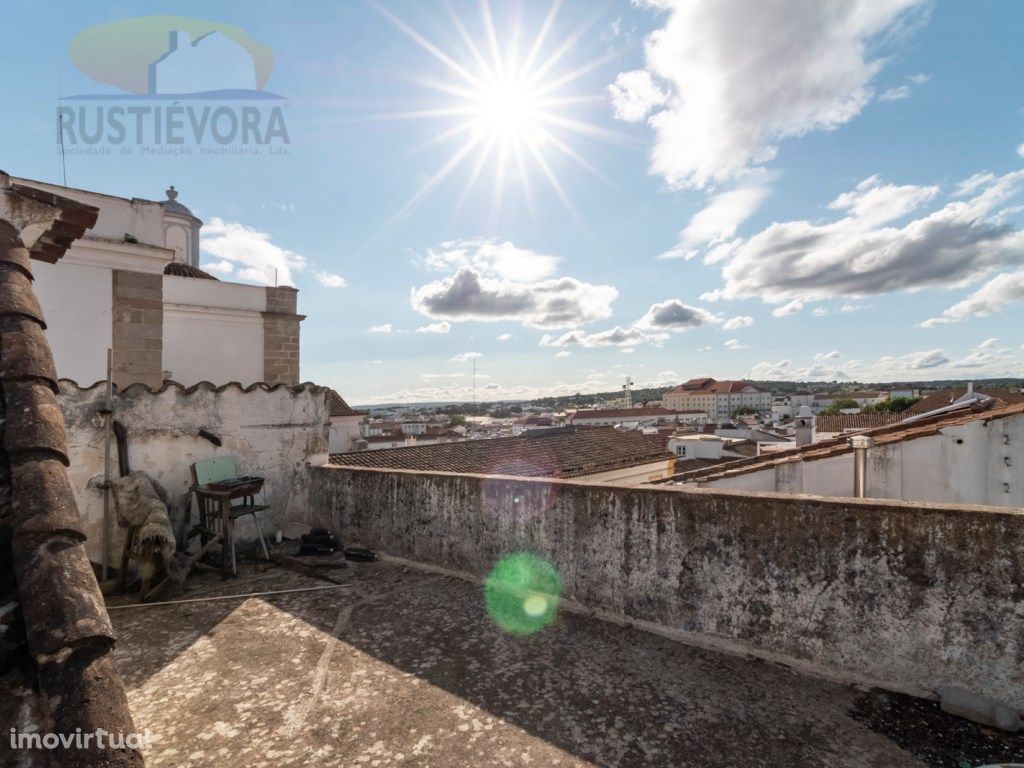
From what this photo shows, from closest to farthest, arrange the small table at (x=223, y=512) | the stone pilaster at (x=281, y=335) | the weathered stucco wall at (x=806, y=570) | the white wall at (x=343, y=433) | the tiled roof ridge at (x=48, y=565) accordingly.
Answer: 1. the tiled roof ridge at (x=48, y=565)
2. the weathered stucco wall at (x=806, y=570)
3. the small table at (x=223, y=512)
4. the stone pilaster at (x=281, y=335)
5. the white wall at (x=343, y=433)

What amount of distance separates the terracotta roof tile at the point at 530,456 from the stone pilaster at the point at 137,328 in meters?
4.90

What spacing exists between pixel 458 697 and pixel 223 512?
3.95m

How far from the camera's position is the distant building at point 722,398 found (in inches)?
4811

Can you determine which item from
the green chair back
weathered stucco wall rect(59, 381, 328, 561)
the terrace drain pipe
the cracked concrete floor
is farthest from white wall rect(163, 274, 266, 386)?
the terrace drain pipe

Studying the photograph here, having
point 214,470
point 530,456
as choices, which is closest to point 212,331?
point 214,470

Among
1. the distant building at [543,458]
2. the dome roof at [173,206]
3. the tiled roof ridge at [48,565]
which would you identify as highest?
the dome roof at [173,206]

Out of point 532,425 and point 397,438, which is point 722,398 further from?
point 397,438

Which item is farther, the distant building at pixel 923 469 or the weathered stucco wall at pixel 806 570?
the distant building at pixel 923 469

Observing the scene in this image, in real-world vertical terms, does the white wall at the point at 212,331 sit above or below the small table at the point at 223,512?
above

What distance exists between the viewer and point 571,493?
4316mm

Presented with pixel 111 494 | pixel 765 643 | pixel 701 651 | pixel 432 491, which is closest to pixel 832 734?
Result: pixel 765 643

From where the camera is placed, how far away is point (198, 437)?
245 inches

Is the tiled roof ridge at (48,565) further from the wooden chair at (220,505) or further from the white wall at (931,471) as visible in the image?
the white wall at (931,471)

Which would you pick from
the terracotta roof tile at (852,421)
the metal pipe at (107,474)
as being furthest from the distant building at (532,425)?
the metal pipe at (107,474)
